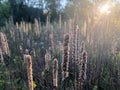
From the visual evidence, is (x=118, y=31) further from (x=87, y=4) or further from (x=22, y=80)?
(x=87, y=4)

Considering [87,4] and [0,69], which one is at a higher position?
[87,4]

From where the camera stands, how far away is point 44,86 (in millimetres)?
3250

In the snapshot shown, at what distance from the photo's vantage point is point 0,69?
183 inches

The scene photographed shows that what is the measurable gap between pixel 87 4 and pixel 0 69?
17.9 metres

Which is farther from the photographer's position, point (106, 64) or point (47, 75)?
point (106, 64)

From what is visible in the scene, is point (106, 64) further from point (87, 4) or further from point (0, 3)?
point (0, 3)

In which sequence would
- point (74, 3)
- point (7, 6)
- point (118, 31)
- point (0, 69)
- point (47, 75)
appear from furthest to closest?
1. point (7, 6)
2. point (74, 3)
3. point (118, 31)
4. point (0, 69)
5. point (47, 75)

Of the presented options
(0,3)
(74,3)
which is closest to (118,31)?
(74,3)

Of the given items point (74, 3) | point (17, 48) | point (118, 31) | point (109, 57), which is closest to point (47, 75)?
point (109, 57)

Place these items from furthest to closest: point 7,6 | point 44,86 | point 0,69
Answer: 1. point 7,6
2. point 0,69
3. point 44,86

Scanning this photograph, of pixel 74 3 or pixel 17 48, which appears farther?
pixel 74 3

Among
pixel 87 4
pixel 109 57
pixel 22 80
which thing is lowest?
pixel 22 80

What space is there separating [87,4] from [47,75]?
18.7 metres

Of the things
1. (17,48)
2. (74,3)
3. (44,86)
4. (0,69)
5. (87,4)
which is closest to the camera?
(44,86)
